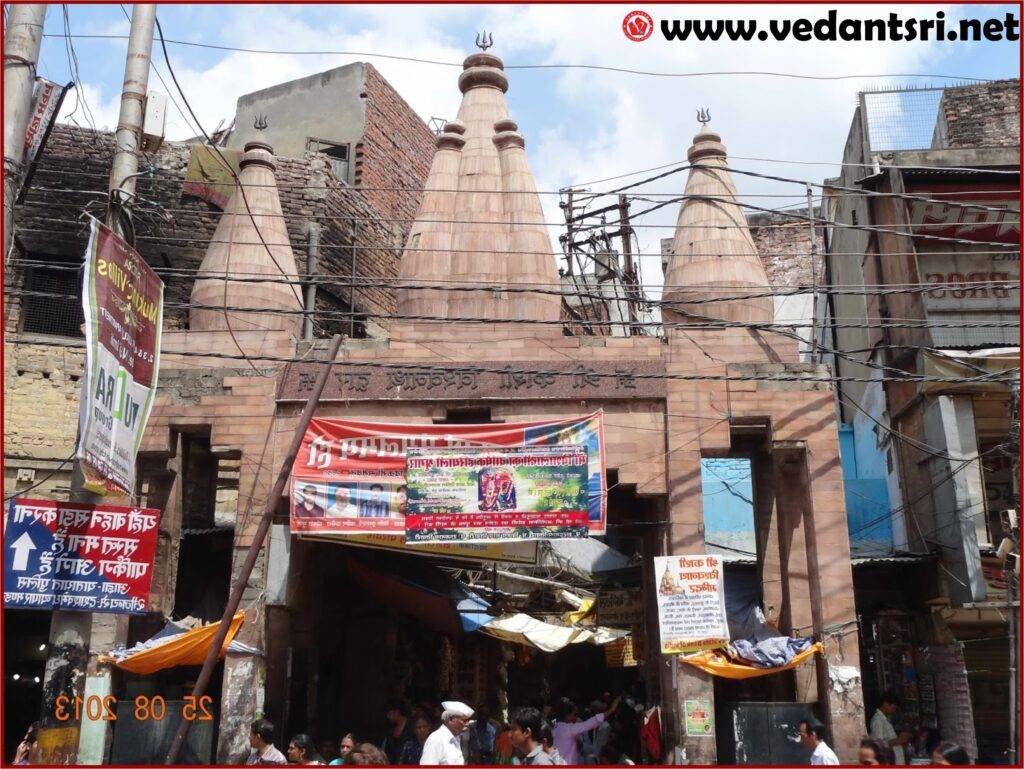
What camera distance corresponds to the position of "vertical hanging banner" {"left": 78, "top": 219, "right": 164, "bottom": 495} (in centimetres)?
856

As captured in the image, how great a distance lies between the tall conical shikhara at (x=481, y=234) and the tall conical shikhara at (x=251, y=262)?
1817mm

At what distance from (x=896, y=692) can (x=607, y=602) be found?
4895 mm

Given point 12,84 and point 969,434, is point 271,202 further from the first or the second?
point 969,434

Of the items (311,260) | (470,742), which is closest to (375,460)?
(470,742)

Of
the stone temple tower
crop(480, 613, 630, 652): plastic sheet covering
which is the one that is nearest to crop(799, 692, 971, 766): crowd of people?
the stone temple tower

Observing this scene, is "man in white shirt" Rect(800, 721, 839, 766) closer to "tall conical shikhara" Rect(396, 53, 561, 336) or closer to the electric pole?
the electric pole

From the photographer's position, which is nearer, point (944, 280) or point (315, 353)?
point (315, 353)

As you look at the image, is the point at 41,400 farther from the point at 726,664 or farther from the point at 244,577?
the point at 726,664

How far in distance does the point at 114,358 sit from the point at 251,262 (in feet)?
21.8

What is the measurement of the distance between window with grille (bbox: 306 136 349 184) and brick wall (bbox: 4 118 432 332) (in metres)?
1.32

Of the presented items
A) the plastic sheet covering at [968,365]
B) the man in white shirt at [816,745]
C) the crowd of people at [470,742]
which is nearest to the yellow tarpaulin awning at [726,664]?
the crowd of people at [470,742]

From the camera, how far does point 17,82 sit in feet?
28.6

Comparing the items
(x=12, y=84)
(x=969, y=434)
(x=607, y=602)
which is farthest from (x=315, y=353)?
(x=969, y=434)

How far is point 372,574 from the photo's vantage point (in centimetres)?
1588
